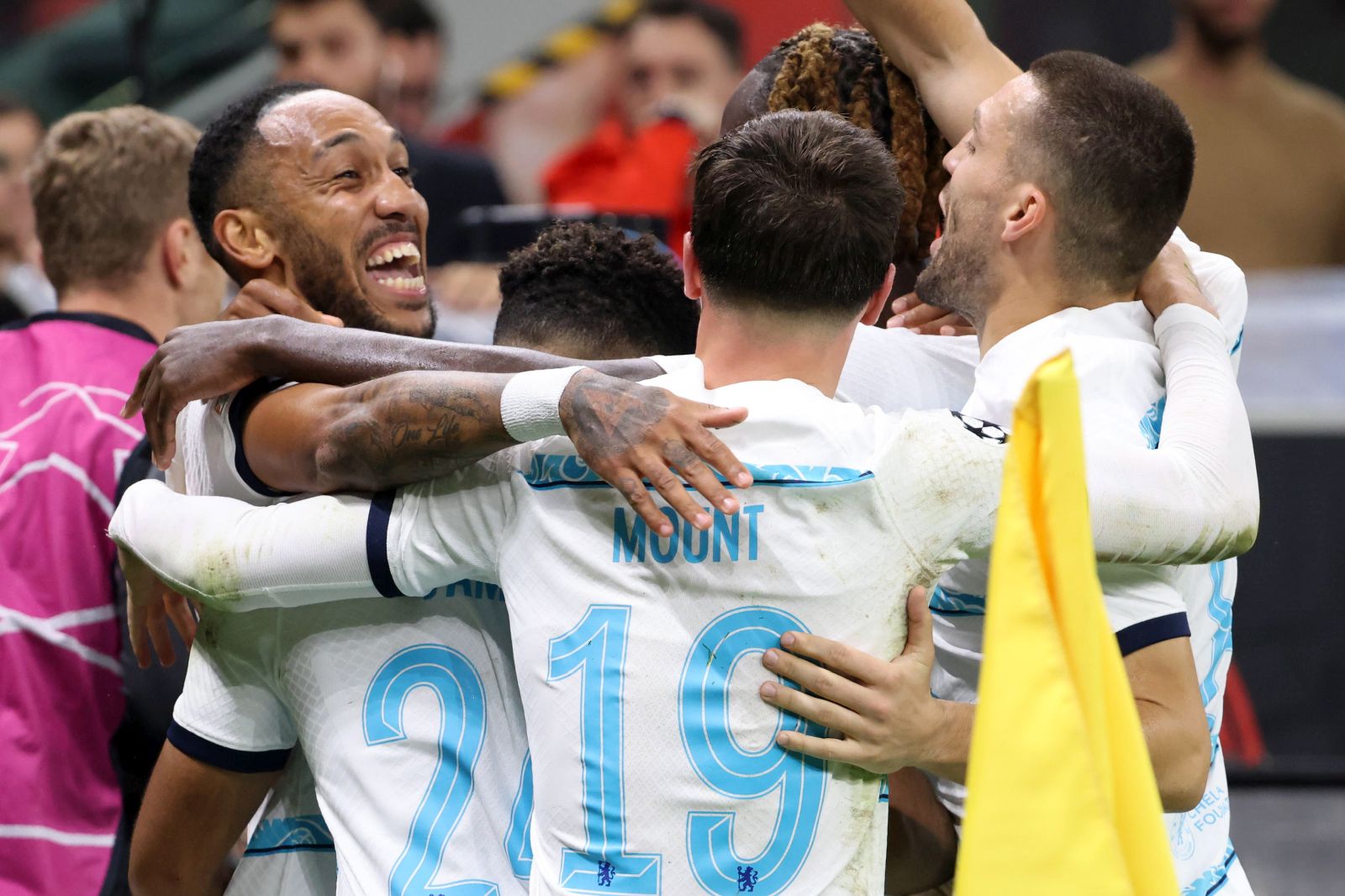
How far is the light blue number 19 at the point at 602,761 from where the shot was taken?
1.75 meters

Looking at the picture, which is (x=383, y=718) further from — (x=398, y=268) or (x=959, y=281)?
(x=959, y=281)

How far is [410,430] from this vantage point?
1.86 meters

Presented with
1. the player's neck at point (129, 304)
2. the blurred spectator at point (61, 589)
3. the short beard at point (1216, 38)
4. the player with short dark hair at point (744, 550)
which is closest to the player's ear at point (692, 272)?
the player with short dark hair at point (744, 550)

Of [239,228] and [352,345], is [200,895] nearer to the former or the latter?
[352,345]

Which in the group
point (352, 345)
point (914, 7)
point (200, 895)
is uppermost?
point (914, 7)

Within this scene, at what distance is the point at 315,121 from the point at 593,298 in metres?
0.56

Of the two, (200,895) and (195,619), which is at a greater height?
(195,619)

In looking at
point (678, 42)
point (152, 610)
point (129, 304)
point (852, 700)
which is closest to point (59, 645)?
point (152, 610)

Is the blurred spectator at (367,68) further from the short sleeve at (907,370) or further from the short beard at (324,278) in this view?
the short sleeve at (907,370)

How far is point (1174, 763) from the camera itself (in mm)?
1851

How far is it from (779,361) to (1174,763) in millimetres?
685

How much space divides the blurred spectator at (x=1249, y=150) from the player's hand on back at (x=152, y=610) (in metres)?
5.16

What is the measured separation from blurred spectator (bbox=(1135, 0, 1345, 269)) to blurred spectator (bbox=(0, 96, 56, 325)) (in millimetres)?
4665

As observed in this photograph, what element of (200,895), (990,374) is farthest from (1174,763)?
(200,895)
